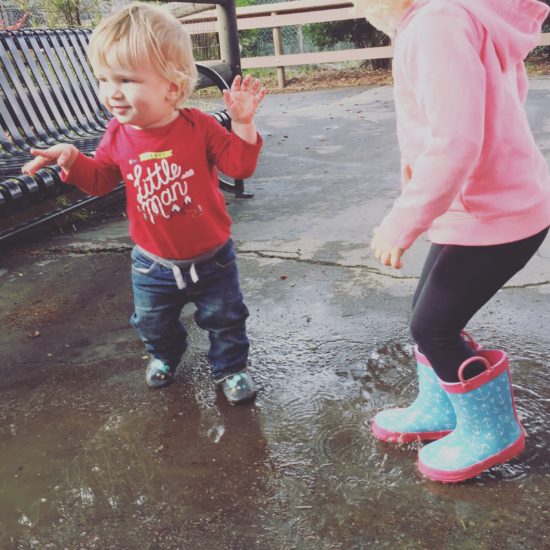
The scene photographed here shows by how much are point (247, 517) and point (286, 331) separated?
107 centimetres

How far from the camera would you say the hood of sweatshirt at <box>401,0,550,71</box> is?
1432 mm

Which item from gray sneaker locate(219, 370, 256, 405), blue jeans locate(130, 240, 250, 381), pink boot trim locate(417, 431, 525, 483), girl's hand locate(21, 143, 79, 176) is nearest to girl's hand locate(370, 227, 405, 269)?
pink boot trim locate(417, 431, 525, 483)

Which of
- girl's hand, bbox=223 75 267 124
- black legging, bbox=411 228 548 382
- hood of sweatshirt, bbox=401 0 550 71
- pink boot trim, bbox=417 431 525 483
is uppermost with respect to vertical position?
hood of sweatshirt, bbox=401 0 550 71

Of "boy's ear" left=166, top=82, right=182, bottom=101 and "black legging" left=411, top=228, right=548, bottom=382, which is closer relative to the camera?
"black legging" left=411, top=228, right=548, bottom=382

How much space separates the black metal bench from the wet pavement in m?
0.61

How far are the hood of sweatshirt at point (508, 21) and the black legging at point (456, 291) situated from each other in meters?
0.44

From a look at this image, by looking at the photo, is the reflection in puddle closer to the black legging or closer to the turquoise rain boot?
the turquoise rain boot

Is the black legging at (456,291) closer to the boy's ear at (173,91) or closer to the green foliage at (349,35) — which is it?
the boy's ear at (173,91)

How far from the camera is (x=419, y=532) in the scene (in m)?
1.62

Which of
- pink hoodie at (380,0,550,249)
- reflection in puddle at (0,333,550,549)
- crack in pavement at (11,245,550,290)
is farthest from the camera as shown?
crack in pavement at (11,245,550,290)

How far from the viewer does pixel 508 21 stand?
1507mm

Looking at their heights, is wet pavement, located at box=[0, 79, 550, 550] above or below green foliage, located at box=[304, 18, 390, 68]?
below

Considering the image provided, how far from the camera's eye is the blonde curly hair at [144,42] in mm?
1884

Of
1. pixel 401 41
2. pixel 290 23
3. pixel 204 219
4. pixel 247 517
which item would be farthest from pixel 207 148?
pixel 290 23
